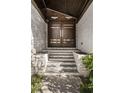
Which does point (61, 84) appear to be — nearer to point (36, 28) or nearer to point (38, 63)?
point (38, 63)

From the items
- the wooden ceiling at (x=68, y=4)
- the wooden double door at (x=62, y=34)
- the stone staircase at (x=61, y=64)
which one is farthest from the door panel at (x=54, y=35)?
the stone staircase at (x=61, y=64)

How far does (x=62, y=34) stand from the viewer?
1044cm

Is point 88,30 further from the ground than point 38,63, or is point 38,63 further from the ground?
point 88,30

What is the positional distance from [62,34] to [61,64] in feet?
13.1

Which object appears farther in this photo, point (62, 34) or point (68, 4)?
point (62, 34)

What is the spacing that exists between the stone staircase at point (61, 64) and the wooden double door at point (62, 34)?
2376 millimetres

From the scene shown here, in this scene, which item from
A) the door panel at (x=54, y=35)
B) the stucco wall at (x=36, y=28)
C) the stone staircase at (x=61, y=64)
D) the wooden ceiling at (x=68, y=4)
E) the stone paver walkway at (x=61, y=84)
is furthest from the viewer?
the door panel at (x=54, y=35)

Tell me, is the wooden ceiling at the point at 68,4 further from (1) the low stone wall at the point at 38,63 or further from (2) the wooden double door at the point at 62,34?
(1) the low stone wall at the point at 38,63

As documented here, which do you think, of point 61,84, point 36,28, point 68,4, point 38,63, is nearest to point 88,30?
point 68,4

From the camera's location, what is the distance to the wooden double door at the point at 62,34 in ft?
34.0
